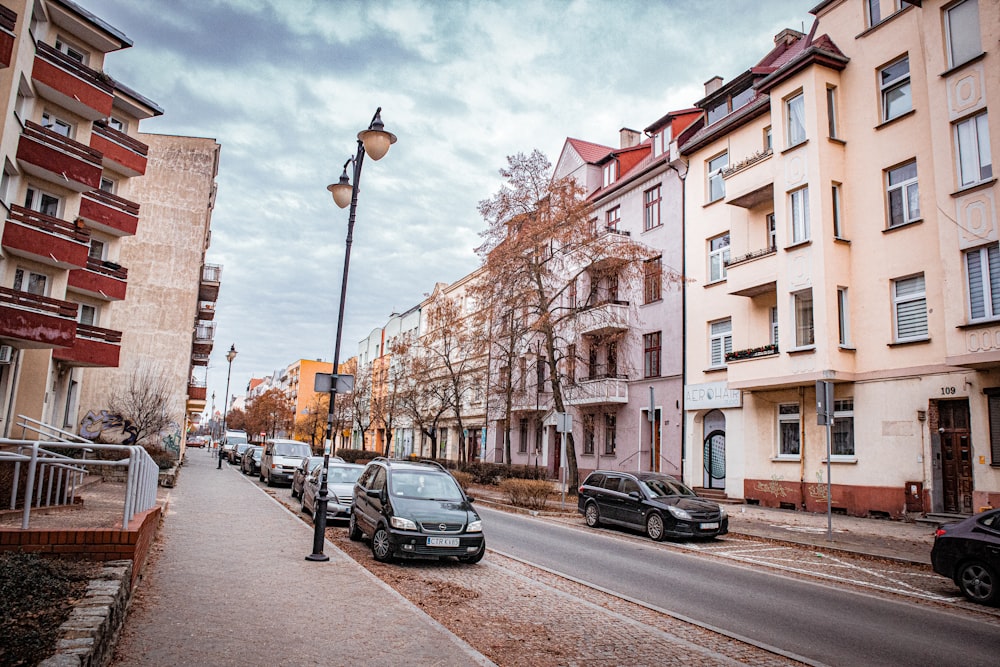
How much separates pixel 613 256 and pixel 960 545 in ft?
57.2

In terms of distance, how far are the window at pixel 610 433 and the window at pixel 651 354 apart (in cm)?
312

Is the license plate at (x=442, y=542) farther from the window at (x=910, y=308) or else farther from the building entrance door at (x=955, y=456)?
the window at (x=910, y=308)

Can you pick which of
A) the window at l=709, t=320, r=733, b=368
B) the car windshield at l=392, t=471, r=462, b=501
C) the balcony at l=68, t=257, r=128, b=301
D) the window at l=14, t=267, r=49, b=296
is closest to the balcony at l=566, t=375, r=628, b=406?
the window at l=709, t=320, r=733, b=368

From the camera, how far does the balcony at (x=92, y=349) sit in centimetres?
2725

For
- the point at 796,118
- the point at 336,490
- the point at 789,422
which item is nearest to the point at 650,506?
the point at 336,490

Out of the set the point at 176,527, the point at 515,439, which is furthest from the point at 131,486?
the point at 515,439

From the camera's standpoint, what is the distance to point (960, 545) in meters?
9.80

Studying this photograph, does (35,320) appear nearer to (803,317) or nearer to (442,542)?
(442,542)

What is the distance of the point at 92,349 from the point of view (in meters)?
27.8

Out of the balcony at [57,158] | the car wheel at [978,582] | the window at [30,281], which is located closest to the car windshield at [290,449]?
the window at [30,281]

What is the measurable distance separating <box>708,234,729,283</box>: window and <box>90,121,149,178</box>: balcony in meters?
26.0

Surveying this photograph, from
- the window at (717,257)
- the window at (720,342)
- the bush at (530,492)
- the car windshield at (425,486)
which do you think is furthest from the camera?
the window at (717,257)

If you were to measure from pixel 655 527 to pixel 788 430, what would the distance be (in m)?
8.95

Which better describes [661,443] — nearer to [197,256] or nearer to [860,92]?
[860,92]
